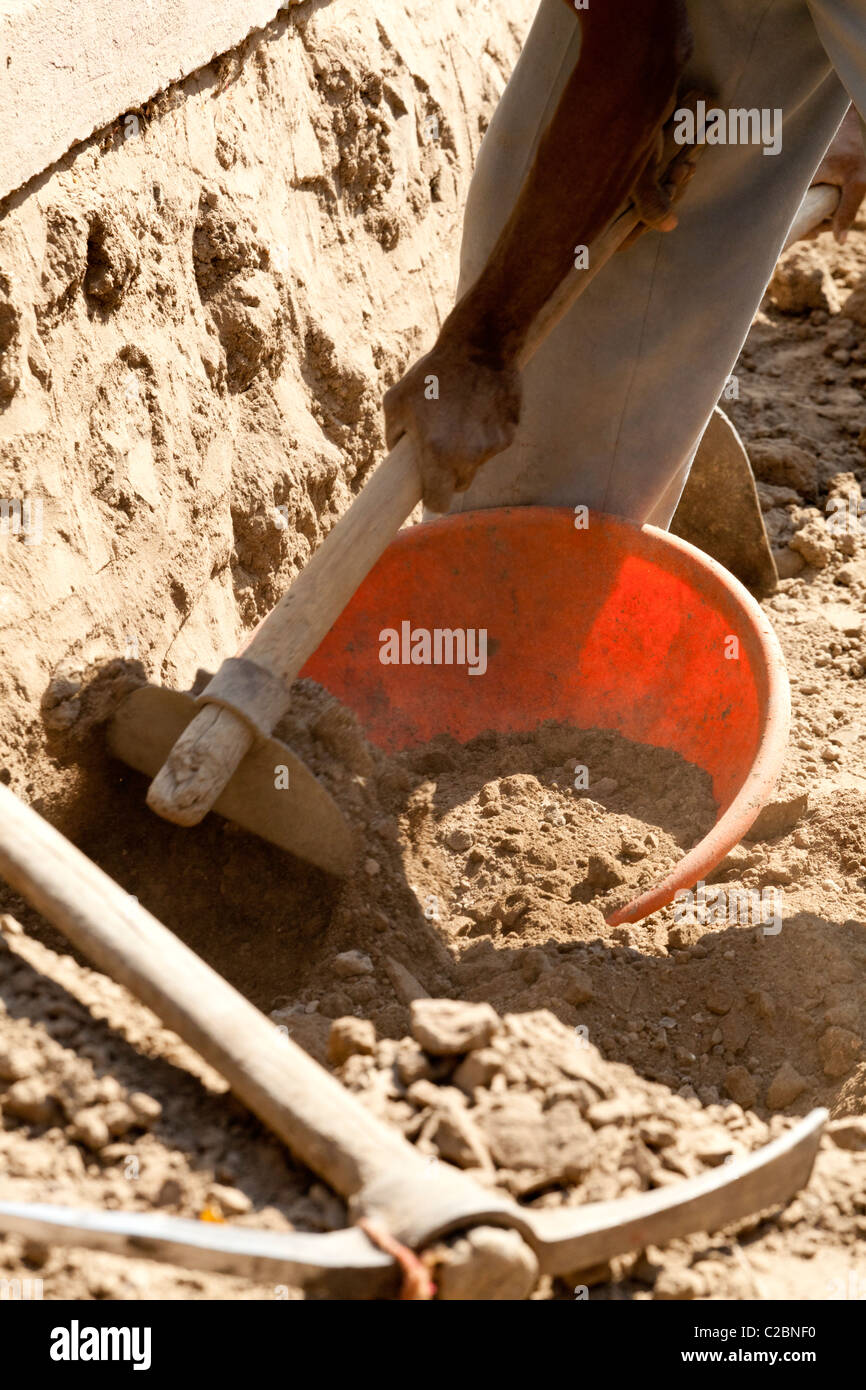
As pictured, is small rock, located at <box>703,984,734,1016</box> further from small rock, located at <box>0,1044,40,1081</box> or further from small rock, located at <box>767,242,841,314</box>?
small rock, located at <box>767,242,841,314</box>

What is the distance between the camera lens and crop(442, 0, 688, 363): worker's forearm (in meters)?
1.97

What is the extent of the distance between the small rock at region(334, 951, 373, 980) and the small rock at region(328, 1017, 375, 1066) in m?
0.49

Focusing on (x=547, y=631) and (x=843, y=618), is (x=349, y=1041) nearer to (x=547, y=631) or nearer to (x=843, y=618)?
(x=547, y=631)

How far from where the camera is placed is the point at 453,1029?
4.66 feet

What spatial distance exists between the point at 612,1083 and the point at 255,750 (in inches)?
33.6

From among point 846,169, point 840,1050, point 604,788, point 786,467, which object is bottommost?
point 840,1050

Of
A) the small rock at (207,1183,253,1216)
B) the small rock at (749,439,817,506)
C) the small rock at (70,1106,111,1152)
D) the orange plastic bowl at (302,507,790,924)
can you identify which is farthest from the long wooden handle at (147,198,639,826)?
the small rock at (749,439,817,506)

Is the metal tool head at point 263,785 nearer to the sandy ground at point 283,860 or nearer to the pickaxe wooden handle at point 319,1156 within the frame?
the sandy ground at point 283,860

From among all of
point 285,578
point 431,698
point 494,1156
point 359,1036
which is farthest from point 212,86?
point 494,1156

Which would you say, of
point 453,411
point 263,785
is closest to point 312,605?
point 263,785

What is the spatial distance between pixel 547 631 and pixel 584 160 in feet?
3.42

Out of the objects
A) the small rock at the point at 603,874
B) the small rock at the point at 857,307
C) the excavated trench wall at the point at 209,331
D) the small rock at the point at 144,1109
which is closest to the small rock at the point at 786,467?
the small rock at the point at 857,307

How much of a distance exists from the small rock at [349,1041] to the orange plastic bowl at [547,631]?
3.81ft

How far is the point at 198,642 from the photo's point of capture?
8.25ft
